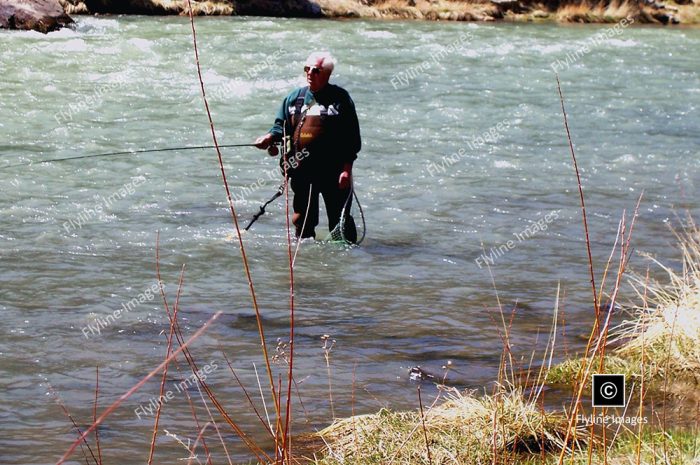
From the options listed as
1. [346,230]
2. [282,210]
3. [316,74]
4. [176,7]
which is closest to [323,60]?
[316,74]

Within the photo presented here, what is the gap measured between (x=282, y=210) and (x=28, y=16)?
1380 centimetres

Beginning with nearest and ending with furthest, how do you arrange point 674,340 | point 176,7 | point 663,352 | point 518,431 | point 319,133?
point 518,431, point 663,352, point 674,340, point 319,133, point 176,7

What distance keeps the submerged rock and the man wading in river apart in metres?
16.0

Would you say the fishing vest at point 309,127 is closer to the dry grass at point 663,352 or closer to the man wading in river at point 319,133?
the man wading in river at point 319,133

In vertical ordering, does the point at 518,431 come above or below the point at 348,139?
below

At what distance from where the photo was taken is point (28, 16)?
79.6 ft

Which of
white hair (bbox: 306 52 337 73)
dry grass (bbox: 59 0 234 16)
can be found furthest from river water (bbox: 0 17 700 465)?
dry grass (bbox: 59 0 234 16)

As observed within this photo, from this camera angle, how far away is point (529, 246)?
11.2 metres

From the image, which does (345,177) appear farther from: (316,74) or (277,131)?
(316,74)

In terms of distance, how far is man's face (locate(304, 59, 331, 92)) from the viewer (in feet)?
30.7

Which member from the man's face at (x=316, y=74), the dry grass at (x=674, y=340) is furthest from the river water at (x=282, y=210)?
the man's face at (x=316, y=74)

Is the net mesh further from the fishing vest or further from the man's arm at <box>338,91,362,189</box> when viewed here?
the fishing vest

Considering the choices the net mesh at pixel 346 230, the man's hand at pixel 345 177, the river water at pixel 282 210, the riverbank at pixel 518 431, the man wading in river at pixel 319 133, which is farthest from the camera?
the net mesh at pixel 346 230

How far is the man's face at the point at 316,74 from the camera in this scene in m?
9.34
